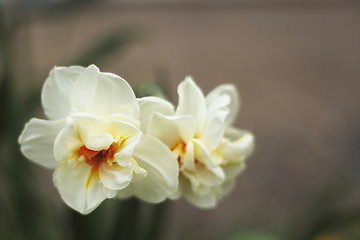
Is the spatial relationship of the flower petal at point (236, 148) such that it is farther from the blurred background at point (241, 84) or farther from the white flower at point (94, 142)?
the blurred background at point (241, 84)

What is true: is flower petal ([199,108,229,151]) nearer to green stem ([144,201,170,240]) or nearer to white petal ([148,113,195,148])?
white petal ([148,113,195,148])

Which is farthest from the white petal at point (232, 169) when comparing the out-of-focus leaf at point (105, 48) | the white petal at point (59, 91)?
the out-of-focus leaf at point (105, 48)

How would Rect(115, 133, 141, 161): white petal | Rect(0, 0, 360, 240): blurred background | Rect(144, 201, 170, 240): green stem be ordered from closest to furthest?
Rect(115, 133, 141, 161): white petal → Rect(144, 201, 170, 240): green stem → Rect(0, 0, 360, 240): blurred background

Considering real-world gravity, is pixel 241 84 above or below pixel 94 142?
above

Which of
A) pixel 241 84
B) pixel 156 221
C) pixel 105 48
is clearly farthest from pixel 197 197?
pixel 241 84

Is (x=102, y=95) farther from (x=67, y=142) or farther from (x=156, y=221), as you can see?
(x=156, y=221)

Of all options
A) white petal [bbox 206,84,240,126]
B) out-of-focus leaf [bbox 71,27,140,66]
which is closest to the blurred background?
out-of-focus leaf [bbox 71,27,140,66]

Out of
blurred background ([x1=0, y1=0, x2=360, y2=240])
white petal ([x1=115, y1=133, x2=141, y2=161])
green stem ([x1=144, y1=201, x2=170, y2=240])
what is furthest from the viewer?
blurred background ([x1=0, y1=0, x2=360, y2=240])

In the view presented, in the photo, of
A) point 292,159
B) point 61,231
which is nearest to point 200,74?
point 292,159
